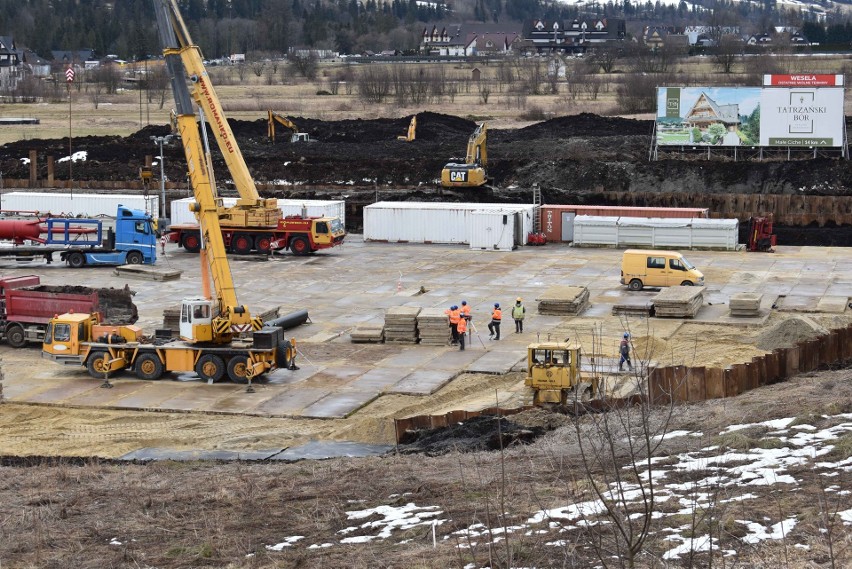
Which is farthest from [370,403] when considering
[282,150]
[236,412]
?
[282,150]

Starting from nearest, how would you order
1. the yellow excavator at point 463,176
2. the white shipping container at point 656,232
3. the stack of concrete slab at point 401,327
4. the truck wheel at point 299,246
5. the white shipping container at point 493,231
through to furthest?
the stack of concrete slab at point 401,327 < the truck wheel at point 299,246 < the white shipping container at point 656,232 < the white shipping container at point 493,231 < the yellow excavator at point 463,176

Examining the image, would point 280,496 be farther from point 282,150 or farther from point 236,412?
point 282,150

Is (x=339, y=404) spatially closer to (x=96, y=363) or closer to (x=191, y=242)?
(x=96, y=363)

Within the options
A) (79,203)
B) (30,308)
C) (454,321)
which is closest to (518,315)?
(454,321)

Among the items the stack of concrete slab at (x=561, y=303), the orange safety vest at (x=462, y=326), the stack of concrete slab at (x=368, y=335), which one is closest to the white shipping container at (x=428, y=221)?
the stack of concrete slab at (x=561, y=303)

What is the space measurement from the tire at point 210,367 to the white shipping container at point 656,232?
27013mm

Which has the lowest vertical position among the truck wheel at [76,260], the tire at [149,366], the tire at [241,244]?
the tire at [149,366]

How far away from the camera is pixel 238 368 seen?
104 feet

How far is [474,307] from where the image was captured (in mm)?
41719

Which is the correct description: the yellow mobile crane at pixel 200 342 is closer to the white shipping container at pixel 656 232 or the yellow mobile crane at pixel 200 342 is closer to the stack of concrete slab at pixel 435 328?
the stack of concrete slab at pixel 435 328

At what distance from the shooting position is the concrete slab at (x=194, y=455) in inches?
950

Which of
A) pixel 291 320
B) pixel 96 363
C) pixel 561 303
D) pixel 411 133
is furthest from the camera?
pixel 411 133

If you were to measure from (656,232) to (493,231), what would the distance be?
7094mm

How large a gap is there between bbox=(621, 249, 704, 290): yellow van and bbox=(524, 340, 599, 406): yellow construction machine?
16.7 metres
